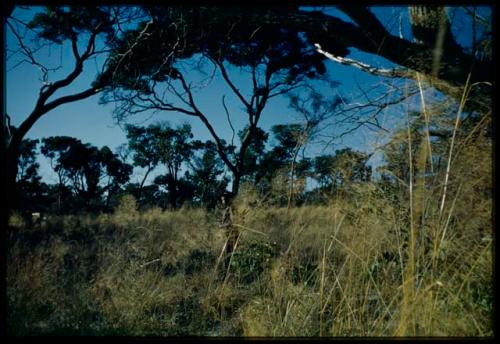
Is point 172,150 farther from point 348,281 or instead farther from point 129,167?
point 348,281

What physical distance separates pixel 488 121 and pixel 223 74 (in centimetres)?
684

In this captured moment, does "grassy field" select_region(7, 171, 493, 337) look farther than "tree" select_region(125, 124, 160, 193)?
No

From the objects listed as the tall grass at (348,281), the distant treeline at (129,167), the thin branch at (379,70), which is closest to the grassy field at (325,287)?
the tall grass at (348,281)

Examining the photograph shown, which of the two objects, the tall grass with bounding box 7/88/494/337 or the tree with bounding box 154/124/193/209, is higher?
the tree with bounding box 154/124/193/209

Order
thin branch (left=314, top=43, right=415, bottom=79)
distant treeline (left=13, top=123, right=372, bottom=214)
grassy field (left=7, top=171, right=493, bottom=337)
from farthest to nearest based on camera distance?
distant treeline (left=13, top=123, right=372, bottom=214)
thin branch (left=314, top=43, right=415, bottom=79)
grassy field (left=7, top=171, right=493, bottom=337)

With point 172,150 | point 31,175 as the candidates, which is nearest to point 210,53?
point 172,150

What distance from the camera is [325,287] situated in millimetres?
2262

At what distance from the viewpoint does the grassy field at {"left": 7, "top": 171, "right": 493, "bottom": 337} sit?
1.50m

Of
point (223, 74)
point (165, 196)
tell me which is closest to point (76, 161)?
point (165, 196)

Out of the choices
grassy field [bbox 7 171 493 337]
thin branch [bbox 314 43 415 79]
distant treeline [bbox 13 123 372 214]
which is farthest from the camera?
distant treeline [bbox 13 123 372 214]

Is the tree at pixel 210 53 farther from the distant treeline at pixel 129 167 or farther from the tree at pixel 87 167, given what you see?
the tree at pixel 87 167

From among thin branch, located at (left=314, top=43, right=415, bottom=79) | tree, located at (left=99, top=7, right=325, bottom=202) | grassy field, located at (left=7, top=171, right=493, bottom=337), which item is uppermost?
tree, located at (left=99, top=7, right=325, bottom=202)

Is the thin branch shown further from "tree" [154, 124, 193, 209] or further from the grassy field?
"tree" [154, 124, 193, 209]

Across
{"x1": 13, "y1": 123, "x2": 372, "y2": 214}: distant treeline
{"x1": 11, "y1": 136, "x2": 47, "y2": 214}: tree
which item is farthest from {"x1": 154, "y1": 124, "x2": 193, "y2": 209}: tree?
{"x1": 11, "y1": 136, "x2": 47, "y2": 214}: tree
